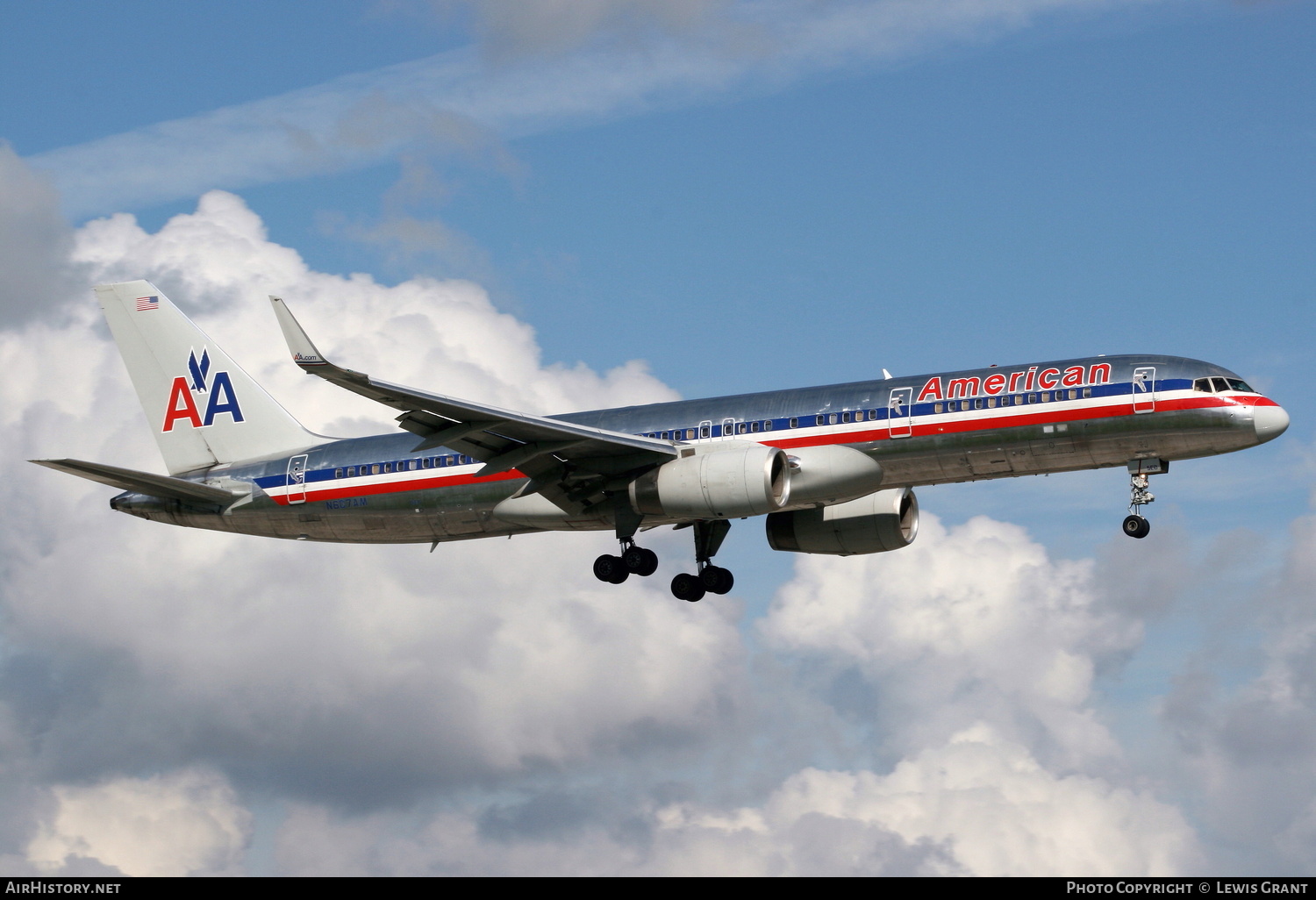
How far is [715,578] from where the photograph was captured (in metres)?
52.2

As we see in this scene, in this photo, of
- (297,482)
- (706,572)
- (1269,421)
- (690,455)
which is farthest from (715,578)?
(1269,421)

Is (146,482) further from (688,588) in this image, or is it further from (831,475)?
(831,475)

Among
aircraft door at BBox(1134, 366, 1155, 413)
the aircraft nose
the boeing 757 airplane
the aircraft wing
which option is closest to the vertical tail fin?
the boeing 757 airplane

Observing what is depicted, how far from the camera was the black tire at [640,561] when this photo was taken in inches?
1905

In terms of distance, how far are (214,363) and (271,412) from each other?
400cm

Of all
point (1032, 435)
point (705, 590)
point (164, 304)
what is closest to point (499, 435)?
point (705, 590)

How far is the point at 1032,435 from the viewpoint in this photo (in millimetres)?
43250

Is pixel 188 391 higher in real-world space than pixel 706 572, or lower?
higher

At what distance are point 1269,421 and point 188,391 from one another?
3576 centimetres

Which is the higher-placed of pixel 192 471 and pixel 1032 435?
pixel 192 471

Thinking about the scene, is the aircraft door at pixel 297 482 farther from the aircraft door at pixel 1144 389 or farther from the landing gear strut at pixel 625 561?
the aircraft door at pixel 1144 389

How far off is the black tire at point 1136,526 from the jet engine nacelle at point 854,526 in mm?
8311
